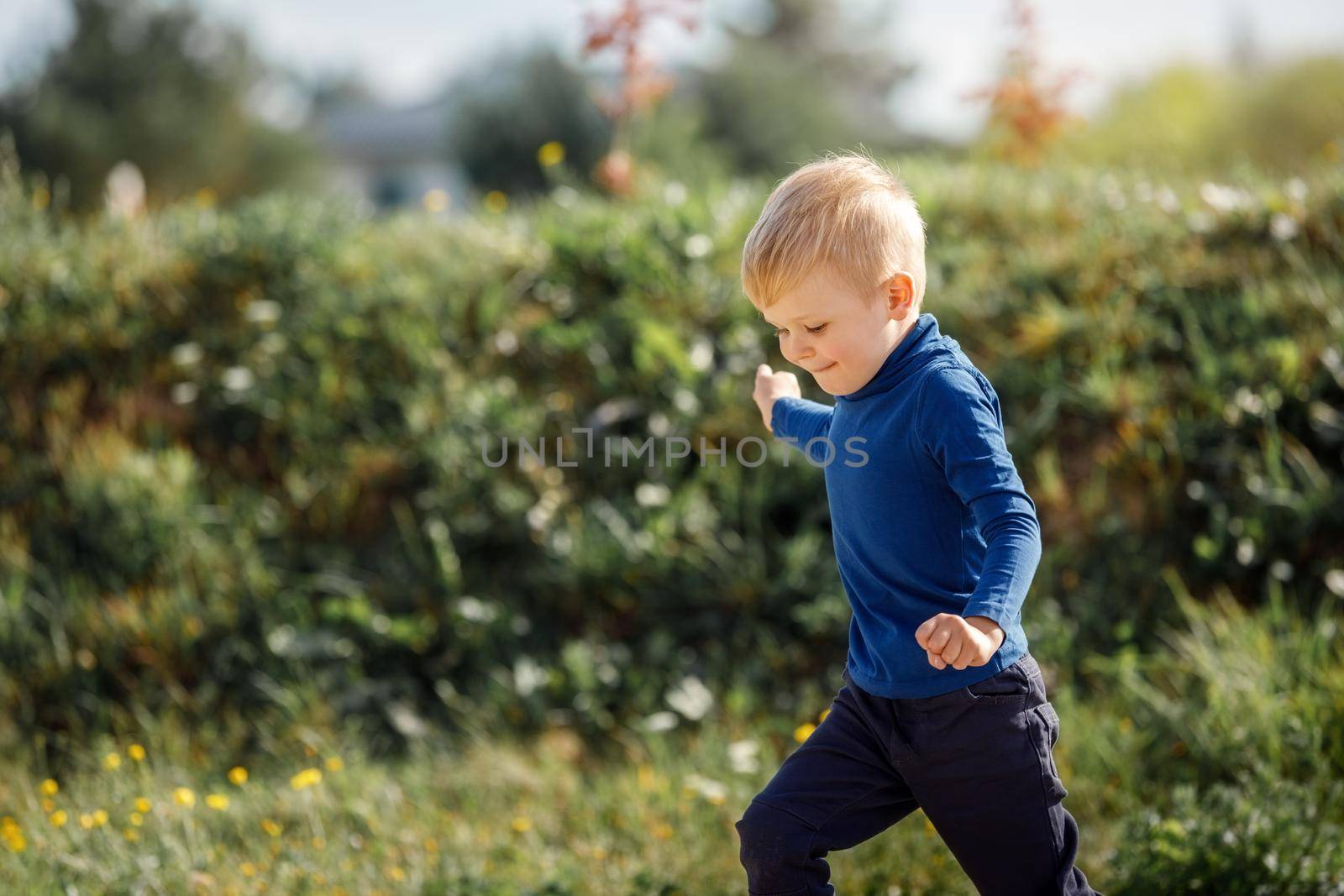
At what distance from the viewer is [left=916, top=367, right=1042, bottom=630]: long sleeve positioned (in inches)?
74.6

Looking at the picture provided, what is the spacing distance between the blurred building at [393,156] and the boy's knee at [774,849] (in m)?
30.7

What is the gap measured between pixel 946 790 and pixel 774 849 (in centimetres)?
34

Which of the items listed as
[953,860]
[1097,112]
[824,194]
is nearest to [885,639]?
[824,194]

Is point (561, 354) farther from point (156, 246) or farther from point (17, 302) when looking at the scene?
point (17, 302)

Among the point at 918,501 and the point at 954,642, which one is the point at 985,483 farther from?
the point at 954,642

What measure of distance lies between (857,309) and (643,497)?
9.14 feet

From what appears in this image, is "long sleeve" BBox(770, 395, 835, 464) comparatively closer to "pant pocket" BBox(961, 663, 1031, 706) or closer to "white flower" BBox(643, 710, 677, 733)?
"pant pocket" BBox(961, 663, 1031, 706)

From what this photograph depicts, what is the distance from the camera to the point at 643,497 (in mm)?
4793

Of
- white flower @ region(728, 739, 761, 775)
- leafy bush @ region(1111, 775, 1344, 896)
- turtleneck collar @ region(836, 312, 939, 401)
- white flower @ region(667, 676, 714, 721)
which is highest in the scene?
turtleneck collar @ region(836, 312, 939, 401)

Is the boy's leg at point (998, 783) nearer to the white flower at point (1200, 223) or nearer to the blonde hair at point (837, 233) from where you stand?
the blonde hair at point (837, 233)

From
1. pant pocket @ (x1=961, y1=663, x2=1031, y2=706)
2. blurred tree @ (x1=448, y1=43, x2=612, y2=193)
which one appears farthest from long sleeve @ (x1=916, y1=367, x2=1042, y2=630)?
blurred tree @ (x1=448, y1=43, x2=612, y2=193)

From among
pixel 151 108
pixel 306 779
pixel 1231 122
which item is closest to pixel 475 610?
pixel 306 779

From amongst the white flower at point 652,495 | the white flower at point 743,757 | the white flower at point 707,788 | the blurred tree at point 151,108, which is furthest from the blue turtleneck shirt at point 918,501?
the blurred tree at point 151,108

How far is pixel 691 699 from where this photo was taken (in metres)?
4.20
